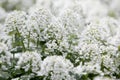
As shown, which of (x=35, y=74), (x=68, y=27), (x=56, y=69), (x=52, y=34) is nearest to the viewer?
(x=56, y=69)

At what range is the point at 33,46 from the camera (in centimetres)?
332

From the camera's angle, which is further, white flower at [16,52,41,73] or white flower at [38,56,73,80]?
white flower at [16,52,41,73]

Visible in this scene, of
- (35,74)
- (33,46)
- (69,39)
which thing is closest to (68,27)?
(69,39)

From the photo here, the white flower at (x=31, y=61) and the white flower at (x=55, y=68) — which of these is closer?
the white flower at (x=55, y=68)

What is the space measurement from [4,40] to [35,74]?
52 cm

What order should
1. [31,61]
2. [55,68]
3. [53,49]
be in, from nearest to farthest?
[55,68] → [31,61] → [53,49]

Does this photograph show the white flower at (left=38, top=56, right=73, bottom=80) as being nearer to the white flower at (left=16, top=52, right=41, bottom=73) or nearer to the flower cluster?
the flower cluster

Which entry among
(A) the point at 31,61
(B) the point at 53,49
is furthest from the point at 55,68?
(B) the point at 53,49

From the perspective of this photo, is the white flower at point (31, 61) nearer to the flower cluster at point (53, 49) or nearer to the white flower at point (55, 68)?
the flower cluster at point (53, 49)

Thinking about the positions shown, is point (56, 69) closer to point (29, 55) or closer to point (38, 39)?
point (29, 55)

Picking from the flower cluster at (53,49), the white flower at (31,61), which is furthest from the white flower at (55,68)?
the white flower at (31,61)

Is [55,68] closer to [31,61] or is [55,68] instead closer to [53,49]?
[31,61]

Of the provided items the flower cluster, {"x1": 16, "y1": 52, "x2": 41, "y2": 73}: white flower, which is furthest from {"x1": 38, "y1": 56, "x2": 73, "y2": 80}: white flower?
{"x1": 16, "y1": 52, "x2": 41, "y2": 73}: white flower

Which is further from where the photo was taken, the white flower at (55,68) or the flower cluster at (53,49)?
the flower cluster at (53,49)
